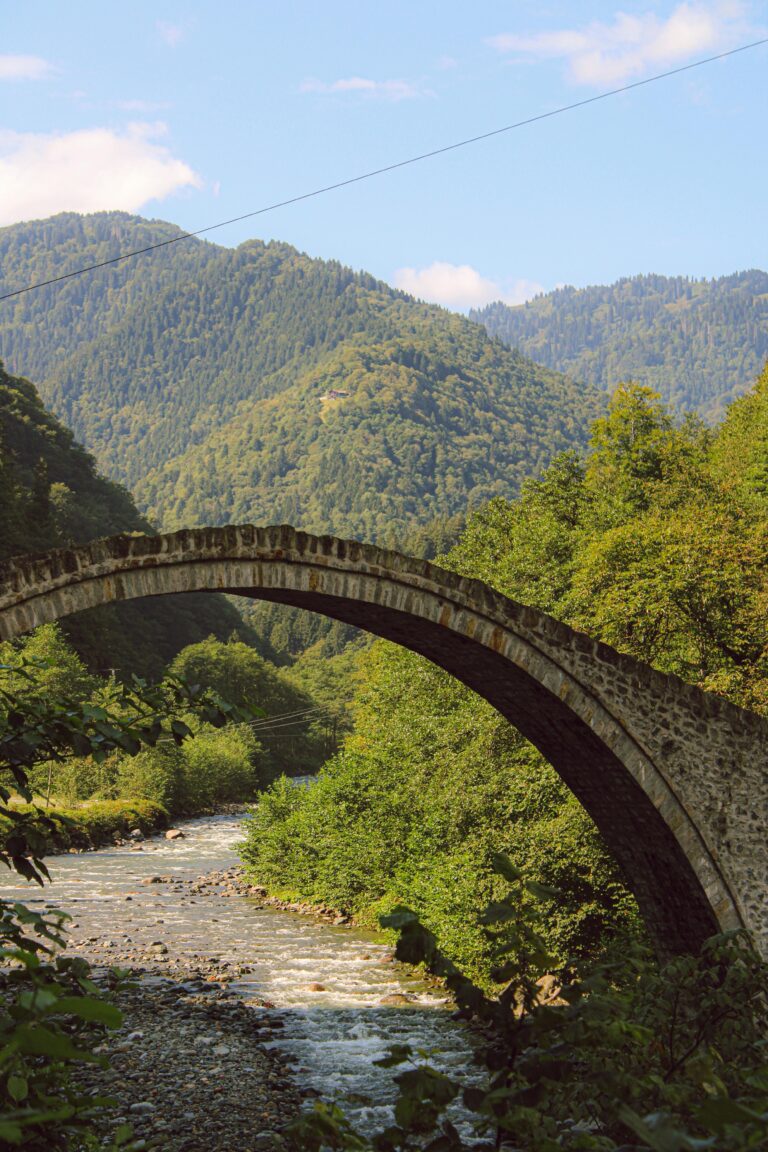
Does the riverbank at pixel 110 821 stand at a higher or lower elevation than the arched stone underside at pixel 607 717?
lower

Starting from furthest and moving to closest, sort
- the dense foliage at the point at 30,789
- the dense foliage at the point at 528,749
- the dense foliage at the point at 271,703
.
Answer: the dense foliage at the point at 271,703, the dense foliage at the point at 528,749, the dense foliage at the point at 30,789

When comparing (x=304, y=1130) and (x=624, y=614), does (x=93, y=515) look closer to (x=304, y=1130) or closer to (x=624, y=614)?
(x=624, y=614)

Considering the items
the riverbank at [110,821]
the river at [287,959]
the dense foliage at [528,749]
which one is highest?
the dense foliage at [528,749]

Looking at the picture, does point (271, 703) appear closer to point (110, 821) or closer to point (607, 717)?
point (110, 821)

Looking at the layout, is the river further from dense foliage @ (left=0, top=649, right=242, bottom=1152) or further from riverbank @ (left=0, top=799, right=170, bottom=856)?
dense foliage @ (left=0, top=649, right=242, bottom=1152)

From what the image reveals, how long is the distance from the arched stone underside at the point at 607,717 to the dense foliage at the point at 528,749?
112 inches

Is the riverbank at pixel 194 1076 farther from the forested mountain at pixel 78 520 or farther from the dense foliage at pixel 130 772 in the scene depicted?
the forested mountain at pixel 78 520

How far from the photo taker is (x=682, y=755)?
37.5 ft

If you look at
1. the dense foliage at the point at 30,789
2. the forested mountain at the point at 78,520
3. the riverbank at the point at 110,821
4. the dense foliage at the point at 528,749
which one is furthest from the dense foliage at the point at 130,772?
the dense foliage at the point at 30,789

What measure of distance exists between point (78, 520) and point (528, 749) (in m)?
47.4

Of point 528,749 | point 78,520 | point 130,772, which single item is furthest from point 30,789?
point 78,520

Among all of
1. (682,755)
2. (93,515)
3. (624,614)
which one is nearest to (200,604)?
(93,515)

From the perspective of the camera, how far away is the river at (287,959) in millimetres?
12688

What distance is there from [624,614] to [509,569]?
20.5ft
